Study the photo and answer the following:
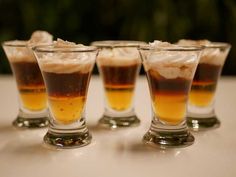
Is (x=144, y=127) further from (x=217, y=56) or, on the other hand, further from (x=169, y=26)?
(x=169, y=26)

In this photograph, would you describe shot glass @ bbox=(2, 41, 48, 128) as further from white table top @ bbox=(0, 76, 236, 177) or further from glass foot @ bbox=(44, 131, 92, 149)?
glass foot @ bbox=(44, 131, 92, 149)

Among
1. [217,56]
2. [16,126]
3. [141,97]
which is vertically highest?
[217,56]

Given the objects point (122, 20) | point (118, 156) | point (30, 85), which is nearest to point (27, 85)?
point (30, 85)

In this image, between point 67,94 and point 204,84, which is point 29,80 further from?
point 204,84

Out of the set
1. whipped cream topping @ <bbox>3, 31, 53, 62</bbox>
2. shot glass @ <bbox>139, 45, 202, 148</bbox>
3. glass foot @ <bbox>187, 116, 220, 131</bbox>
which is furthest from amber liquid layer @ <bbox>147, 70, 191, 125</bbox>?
whipped cream topping @ <bbox>3, 31, 53, 62</bbox>

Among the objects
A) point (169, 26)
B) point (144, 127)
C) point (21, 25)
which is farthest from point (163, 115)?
point (21, 25)

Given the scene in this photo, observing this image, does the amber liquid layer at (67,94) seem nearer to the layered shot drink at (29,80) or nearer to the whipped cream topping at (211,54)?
the layered shot drink at (29,80)
